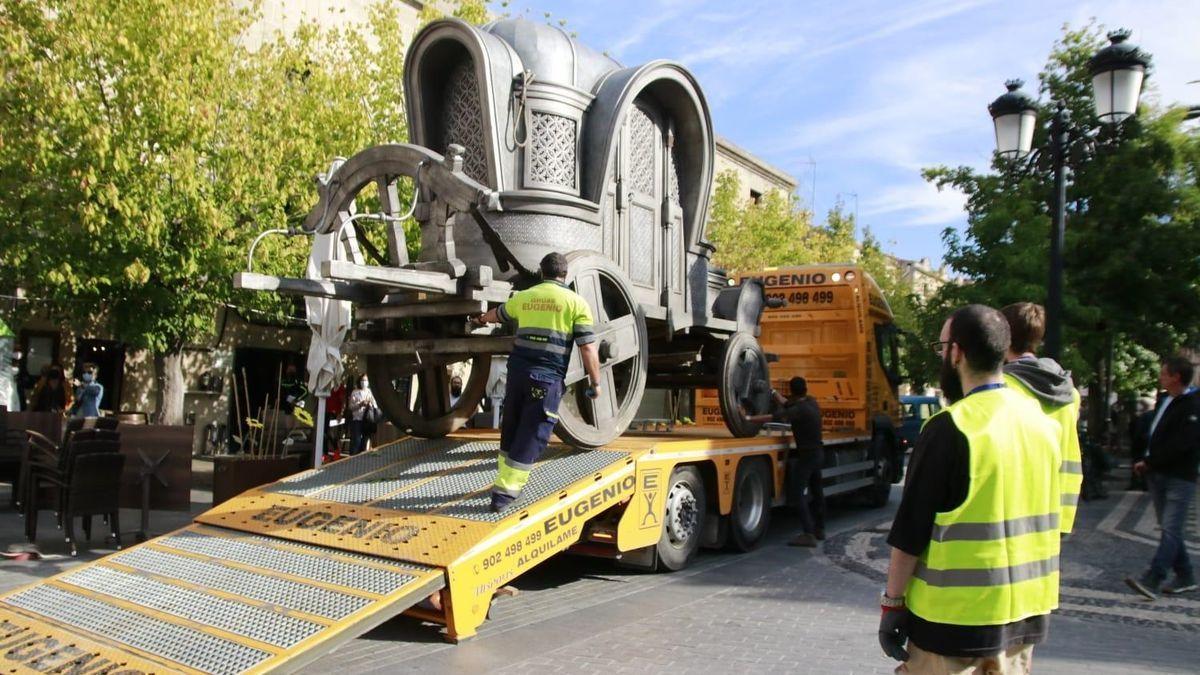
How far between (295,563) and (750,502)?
514cm

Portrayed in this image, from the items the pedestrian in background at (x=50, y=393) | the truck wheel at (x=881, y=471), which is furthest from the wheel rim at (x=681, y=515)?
the pedestrian in background at (x=50, y=393)

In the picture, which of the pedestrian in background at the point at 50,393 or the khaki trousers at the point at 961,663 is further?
the pedestrian in background at the point at 50,393

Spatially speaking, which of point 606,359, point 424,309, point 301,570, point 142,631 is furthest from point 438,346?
point 142,631

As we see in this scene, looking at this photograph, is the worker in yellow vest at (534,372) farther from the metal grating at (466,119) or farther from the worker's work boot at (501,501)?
the metal grating at (466,119)

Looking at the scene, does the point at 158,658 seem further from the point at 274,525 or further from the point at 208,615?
the point at 274,525

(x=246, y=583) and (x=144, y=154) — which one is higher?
(x=144, y=154)

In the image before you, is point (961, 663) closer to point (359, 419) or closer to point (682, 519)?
point (682, 519)

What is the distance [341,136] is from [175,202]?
10.4 ft

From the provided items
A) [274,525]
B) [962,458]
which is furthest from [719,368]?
[962,458]

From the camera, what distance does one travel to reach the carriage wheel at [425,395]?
26.2 feet

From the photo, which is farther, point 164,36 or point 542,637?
point 164,36

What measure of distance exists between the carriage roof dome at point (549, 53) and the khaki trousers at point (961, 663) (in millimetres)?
5707

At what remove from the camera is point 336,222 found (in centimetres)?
703

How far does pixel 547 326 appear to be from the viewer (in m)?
6.11
